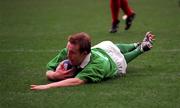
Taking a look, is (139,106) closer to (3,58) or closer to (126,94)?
(126,94)

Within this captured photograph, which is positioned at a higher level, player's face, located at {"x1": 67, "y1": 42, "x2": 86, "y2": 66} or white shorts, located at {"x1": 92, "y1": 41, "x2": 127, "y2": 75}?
player's face, located at {"x1": 67, "y1": 42, "x2": 86, "y2": 66}

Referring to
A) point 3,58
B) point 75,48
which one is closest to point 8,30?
point 3,58

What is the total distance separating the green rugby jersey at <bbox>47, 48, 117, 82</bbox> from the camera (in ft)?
17.5

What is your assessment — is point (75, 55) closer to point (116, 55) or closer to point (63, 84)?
point (63, 84)

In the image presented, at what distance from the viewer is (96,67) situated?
537 cm

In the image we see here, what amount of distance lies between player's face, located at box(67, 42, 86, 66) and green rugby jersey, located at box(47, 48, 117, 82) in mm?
Result: 96

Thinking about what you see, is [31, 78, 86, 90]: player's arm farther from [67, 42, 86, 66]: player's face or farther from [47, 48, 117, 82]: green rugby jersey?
[67, 42, 86, 66]: player's face

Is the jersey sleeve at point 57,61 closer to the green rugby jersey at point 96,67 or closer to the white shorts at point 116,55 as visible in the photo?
the green rugby jersey at point 96,67

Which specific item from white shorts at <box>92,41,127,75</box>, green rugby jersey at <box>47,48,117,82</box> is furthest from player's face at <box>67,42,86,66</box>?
white shorts at <box>92,41,127,75</box>

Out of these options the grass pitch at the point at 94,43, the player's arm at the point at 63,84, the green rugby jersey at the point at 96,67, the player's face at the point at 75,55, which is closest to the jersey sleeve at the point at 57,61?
the green rugby jersey at the point at 96,67

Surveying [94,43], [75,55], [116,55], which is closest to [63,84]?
[75,55]

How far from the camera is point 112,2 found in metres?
9.98

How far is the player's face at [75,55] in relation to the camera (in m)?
5.36

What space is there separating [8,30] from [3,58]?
138 inches
